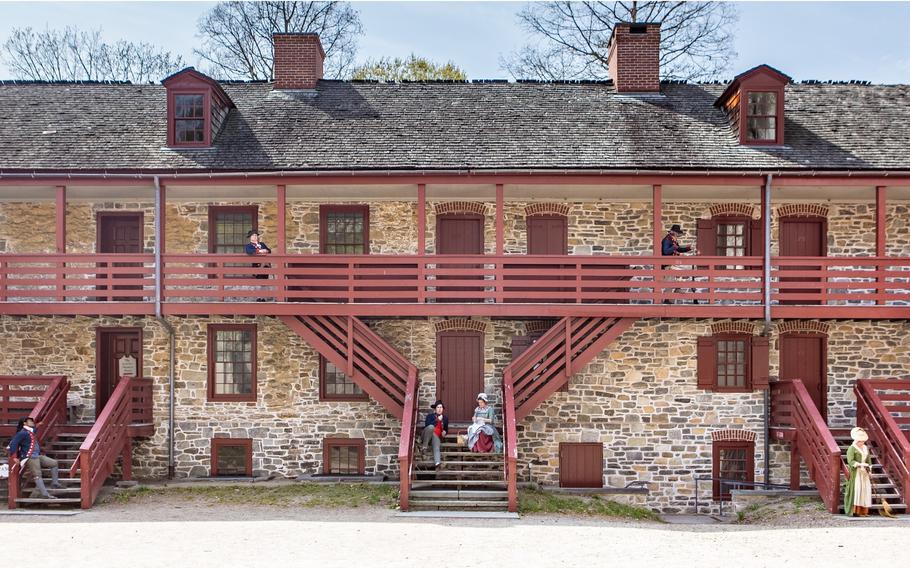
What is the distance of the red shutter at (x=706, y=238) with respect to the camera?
17094 mm

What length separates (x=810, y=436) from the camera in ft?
49.5

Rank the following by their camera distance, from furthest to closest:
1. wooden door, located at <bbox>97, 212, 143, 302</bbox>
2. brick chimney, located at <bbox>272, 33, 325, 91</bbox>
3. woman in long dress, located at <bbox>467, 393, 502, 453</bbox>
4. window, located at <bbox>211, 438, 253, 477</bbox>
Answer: brick chimney, located at <bbox>272, 33, 325, 91</bbox>, wooden door, located at <bbox>97, 212, 143, 302</bbox>, window, located at <bbox>211, 438, 253, 477</bbox>, woman in long dress, located at <bbox>467, 393, 502, 453</bbox>

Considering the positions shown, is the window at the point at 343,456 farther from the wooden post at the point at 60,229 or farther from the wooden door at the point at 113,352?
the wooden post at the point at 60,229

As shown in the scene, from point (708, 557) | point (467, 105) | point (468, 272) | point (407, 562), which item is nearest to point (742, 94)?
point (467, 105)

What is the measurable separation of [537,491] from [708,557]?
16.2ft

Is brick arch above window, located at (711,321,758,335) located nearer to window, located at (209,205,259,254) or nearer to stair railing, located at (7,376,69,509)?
window, located at (209,205,259,254)

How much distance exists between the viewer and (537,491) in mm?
15508

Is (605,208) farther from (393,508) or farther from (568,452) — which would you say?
(393,508)

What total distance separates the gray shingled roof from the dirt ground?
6.64 metres

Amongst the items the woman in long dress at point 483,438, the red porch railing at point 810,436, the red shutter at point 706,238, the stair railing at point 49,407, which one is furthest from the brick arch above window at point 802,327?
the stair railing at point 49,407

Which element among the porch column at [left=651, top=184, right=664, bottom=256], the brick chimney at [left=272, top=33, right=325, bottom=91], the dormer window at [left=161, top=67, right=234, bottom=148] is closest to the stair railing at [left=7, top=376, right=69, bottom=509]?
the dormer window at [left=161, top=67, right=234, bottom=148]

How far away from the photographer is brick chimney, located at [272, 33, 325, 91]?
1983 cm

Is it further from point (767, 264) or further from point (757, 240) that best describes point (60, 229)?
point (757, 240)

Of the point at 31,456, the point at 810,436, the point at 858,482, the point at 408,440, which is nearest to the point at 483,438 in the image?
the point at 408,440
